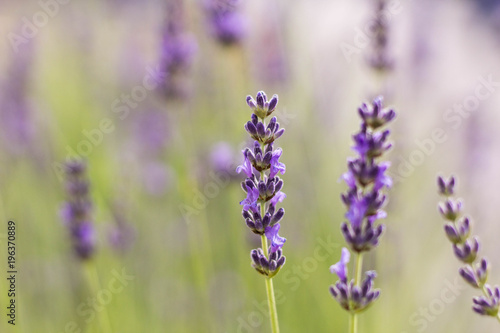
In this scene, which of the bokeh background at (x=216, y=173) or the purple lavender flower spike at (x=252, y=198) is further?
the bokeh background at (x=216, y=173)

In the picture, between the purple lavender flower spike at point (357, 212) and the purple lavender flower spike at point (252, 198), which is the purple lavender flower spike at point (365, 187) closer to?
the purple lavender flower spike at point (357, 212)

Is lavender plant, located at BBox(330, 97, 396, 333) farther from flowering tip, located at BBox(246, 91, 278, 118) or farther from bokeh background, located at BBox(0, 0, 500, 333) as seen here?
bokeh background, located at BBox(0, 0, 500, 333)

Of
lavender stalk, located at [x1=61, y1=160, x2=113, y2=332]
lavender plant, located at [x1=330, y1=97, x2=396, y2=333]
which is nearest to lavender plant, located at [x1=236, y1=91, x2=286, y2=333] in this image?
lavender plant, located at [x1=330, y1=97, x2=396, y2=333]

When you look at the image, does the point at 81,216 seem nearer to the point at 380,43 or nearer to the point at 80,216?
the point at 80,216

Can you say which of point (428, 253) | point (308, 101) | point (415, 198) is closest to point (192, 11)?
point (308, 101)

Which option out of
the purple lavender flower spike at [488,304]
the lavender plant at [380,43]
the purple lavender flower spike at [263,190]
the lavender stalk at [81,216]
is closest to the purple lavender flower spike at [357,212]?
the purple lavender flower spike at [263,190]

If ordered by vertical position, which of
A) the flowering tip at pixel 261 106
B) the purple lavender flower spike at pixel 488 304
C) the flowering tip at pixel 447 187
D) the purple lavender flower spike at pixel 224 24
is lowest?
the purple lavender flower spike at pixel 488 304
